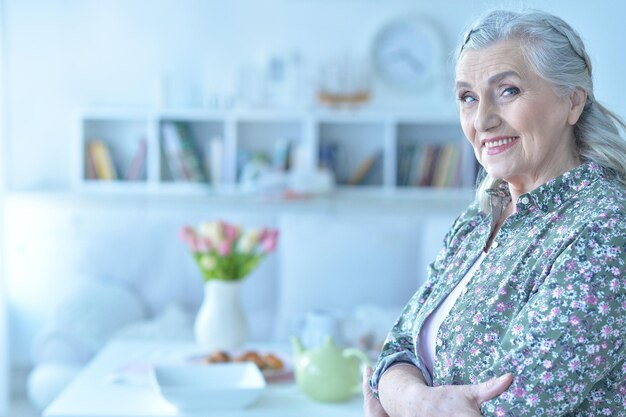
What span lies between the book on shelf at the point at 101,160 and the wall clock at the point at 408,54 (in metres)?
1.51

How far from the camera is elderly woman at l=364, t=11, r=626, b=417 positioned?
1098 mm

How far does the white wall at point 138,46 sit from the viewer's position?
477cm

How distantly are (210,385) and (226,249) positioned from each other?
22.0 inches

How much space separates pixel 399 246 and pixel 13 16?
8.23 feet

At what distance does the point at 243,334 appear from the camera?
8.82 ft

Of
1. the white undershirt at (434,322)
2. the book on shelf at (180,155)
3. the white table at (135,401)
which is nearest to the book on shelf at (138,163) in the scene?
the book on shelf at (180,155)

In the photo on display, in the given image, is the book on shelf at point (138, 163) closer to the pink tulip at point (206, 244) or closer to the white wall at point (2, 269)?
the white wall at point (2, 269)

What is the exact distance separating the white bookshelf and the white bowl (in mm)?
2478


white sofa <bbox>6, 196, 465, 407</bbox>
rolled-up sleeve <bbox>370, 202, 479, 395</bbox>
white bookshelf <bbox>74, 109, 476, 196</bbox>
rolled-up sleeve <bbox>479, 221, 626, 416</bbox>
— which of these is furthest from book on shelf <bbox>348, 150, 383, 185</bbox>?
rolled-up sleeve <bbox>479, 221, 626, 416</bbox>

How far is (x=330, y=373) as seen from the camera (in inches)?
85.3

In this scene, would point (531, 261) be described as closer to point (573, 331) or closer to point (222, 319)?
point (573, 331)

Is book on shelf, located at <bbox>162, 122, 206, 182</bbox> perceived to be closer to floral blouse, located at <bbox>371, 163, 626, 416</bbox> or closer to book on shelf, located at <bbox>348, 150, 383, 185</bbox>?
book on shelf, located at <bbox>348, 150, 383, 185</bbox>

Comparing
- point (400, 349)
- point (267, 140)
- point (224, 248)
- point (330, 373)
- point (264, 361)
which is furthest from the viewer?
point (267, 140)

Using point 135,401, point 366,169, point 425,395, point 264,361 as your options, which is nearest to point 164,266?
point 366,169
